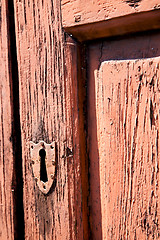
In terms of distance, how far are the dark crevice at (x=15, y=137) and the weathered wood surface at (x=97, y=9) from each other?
21 cm

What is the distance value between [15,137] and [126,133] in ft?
1.18

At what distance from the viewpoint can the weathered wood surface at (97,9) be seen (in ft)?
1.71

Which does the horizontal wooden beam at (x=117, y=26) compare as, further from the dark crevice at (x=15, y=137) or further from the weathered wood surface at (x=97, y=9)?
the dark crevice at (x=15, y=137)

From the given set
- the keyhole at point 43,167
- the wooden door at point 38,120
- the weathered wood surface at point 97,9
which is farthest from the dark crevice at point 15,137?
the weathered wood surface at point 97,9

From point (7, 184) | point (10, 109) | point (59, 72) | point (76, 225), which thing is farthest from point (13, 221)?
point (59, 72)

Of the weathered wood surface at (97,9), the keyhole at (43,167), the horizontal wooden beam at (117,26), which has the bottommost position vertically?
the keyhole at (43,167)

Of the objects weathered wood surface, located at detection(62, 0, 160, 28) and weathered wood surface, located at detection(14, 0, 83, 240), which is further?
weathered wood surface, located at detection(14, 0, 83, 240)

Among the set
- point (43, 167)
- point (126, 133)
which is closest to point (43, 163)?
point (43, 167)

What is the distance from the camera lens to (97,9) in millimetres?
581

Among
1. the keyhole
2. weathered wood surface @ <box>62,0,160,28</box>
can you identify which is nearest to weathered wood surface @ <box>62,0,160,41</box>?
weathered wood surface @ <box>62,0,160,28</box>

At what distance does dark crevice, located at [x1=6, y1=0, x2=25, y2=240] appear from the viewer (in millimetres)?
758

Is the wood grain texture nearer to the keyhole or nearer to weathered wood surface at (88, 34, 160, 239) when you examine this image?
the keyhole

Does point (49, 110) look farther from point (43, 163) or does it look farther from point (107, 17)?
point (107, 17)

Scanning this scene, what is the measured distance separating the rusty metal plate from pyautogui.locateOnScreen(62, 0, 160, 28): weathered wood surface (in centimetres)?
32
